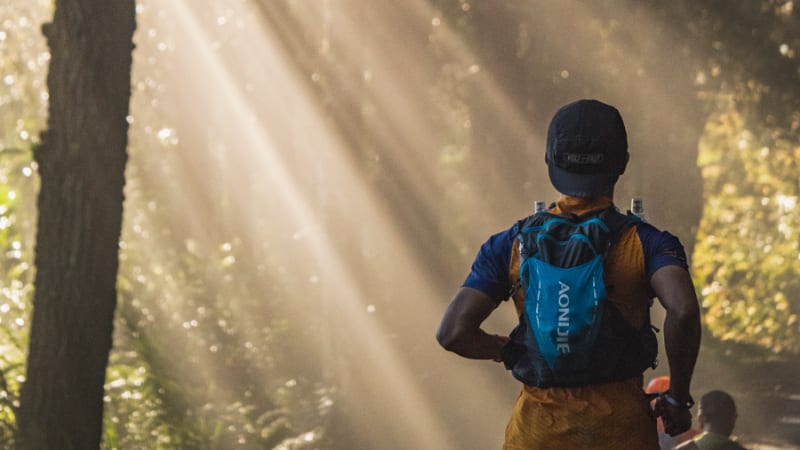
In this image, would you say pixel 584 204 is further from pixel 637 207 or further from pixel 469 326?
pixel 469 326

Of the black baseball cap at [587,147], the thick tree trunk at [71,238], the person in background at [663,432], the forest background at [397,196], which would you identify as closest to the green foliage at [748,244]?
the forest background at [397,196]

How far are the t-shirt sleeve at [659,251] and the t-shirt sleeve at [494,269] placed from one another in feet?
1.38

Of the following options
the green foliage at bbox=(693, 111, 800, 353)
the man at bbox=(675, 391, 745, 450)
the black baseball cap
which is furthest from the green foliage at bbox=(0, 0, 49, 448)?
the green foliage at bbox=(693, 111, 800, 353)

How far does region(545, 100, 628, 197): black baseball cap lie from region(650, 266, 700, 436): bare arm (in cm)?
38

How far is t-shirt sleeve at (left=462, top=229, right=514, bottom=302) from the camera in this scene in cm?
362

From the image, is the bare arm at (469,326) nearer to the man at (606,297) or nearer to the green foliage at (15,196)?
the man at (606,297)

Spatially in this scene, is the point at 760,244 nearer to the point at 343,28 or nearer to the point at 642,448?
the point at 343,28

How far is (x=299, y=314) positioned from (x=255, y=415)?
5.23 metres

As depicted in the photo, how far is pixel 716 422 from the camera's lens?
6.32 metres

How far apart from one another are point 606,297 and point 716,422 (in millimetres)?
3210

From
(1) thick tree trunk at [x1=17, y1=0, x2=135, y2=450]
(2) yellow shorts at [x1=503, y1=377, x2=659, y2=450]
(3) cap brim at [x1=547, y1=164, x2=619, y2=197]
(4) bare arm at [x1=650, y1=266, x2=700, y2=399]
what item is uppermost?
(1) thick tree trunk at [x1=17, y1=0, x2=135, y2=450]

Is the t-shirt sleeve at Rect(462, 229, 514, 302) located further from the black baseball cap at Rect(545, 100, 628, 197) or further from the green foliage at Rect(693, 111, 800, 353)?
the green foliage at Rect(693, 111, 800, 353)

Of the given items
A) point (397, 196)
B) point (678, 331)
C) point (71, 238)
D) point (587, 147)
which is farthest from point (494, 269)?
point (397, 196)

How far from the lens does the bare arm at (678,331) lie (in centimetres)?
332
